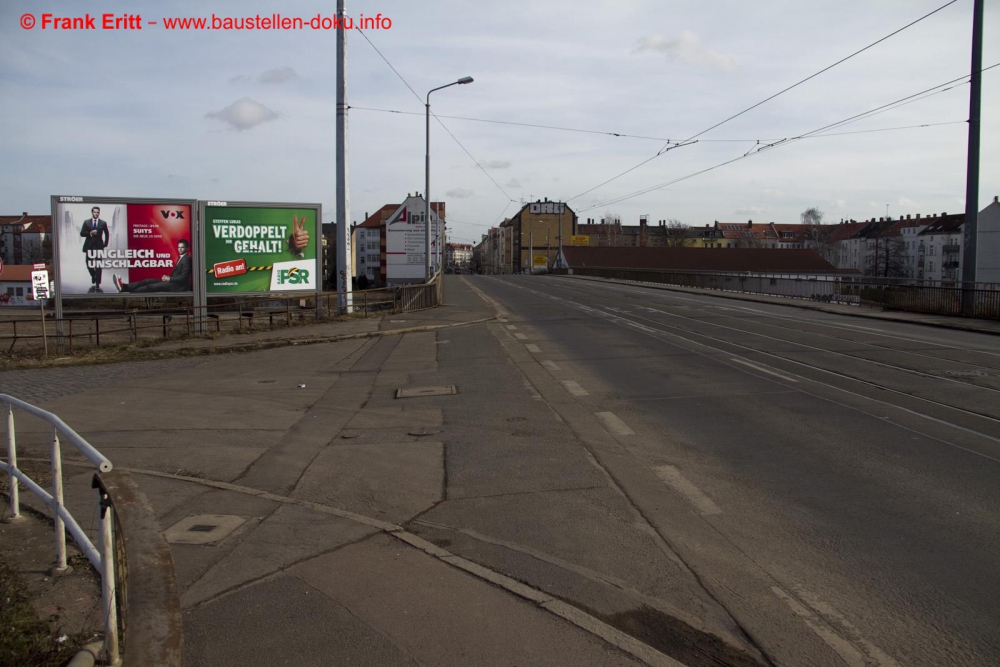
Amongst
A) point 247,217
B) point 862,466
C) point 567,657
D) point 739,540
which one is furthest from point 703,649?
point 247,217

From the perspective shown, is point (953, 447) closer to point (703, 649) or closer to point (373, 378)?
point (703, 649)

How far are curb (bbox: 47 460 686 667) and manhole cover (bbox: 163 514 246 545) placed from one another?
60cm

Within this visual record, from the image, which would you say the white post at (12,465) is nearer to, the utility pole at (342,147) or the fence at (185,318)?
the fence at (185,318)

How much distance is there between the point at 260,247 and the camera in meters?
25.5

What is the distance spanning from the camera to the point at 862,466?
7328 millimetres

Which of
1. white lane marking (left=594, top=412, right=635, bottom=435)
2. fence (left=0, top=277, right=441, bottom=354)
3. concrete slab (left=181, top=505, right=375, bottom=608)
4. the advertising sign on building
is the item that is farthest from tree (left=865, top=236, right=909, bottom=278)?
concrete slab (left=181, top=505, right=375, bottom=608)

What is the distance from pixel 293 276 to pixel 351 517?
21090mm

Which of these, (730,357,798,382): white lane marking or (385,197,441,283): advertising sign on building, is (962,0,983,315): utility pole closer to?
(730,357,798,382): white lane marking

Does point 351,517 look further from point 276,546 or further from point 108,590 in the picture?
point 108,590

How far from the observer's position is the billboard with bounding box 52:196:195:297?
77.9ft

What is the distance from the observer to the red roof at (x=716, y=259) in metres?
98.9

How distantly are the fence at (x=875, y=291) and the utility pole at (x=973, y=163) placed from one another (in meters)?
0.43

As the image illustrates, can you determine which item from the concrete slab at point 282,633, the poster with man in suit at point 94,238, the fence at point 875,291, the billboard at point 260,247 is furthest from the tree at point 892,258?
the concrete slab at point 282,633

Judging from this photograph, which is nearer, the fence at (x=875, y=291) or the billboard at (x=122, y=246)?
the billboard at (x=122, y=246)
